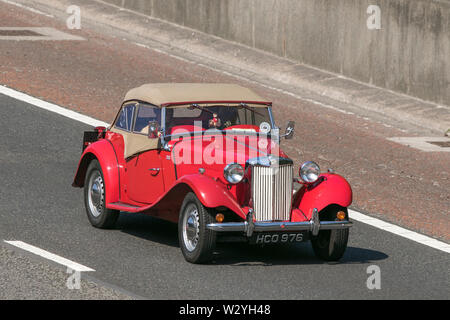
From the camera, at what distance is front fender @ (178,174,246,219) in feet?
32.8

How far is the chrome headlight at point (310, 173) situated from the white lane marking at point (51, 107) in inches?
269

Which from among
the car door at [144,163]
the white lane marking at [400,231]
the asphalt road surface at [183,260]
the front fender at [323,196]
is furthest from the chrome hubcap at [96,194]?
the white lane marking at [400,231]

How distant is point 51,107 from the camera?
1792 cm

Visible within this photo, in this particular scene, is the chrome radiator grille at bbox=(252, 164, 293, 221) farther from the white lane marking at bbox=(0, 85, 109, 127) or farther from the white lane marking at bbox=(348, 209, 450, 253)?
the white lane marking at bbox=(0, 85, 109, 127)

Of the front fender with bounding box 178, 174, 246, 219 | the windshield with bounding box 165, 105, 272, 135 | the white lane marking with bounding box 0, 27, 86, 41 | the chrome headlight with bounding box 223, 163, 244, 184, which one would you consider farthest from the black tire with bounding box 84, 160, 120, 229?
the white lane marking with bounding box 0, 27, 86, 41

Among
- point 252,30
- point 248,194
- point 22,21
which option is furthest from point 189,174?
point 22,21

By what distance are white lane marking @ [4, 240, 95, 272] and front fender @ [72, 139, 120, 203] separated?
4.17ft

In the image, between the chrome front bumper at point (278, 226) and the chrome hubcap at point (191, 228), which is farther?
the chrome hubcap at point (191, 228)

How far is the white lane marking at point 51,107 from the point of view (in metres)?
17.2

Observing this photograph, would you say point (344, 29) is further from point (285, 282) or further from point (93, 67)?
point (285, 282)

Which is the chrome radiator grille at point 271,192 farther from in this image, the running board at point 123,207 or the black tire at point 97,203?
the black tire at point 97,203

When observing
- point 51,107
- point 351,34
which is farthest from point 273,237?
point 351,34

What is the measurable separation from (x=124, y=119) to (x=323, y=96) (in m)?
8.86
